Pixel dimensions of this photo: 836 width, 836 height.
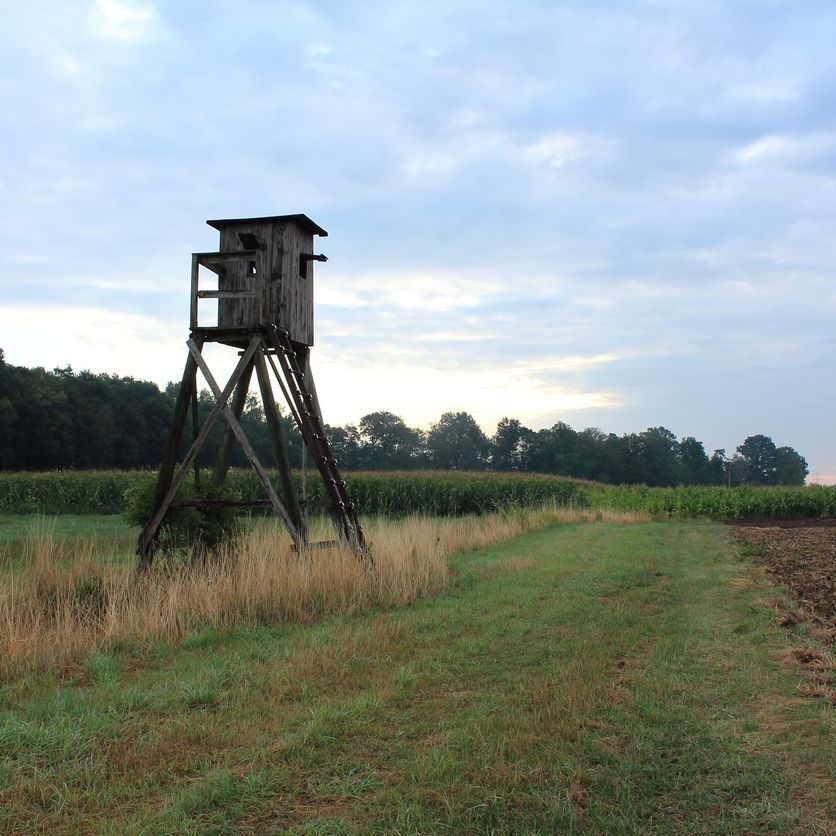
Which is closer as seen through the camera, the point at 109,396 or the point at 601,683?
the point at 601,683

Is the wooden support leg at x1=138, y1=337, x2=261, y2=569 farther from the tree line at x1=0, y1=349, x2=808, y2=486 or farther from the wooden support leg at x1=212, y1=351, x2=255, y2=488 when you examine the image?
the tree line at x1=0, y1=349, x2=808, y2=486

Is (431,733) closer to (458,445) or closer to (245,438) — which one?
(245,438)

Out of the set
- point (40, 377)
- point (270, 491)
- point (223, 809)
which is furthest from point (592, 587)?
point (40, 377)

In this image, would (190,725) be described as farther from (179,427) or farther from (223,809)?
(179,427)

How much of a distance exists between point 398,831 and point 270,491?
316 inches

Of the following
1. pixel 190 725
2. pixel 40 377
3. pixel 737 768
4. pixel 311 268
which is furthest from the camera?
pixel 40 377

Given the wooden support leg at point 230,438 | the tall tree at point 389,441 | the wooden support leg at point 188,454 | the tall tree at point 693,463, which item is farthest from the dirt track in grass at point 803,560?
the tall tree at point 693,463

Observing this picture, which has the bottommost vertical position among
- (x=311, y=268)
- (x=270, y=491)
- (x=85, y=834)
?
(x=85, y=834)

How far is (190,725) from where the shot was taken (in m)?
4.75

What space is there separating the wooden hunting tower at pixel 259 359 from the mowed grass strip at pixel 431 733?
4.04 meters

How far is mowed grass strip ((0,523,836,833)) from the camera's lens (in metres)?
3.68

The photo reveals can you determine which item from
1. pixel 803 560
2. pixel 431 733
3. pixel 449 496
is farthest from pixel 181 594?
pixel 449 496

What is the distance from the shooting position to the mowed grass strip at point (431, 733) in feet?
12.1

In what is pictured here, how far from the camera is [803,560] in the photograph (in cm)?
1337
